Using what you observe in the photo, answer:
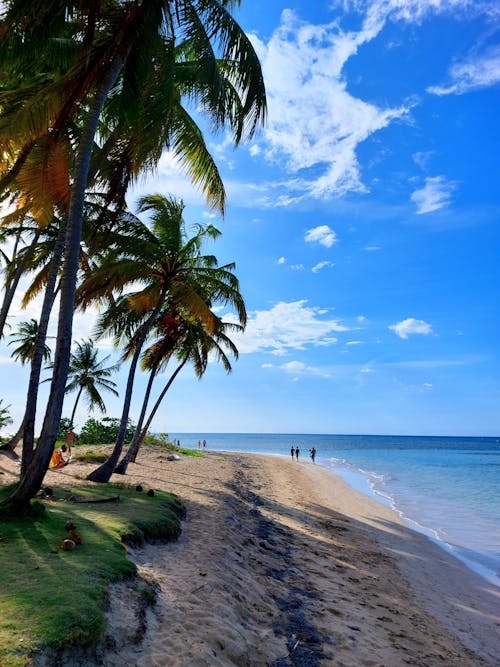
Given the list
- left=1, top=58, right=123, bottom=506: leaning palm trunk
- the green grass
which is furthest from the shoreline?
left=1, top=58, right=123, bottom=506: leaning palm trunk

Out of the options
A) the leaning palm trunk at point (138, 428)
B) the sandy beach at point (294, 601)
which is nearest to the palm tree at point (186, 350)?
the leaning palm trunk at point (138, 428)

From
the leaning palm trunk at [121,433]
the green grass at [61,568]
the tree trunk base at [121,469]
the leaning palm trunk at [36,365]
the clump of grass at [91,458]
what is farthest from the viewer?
the clump of grass at [91,458]

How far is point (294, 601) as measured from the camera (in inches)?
250

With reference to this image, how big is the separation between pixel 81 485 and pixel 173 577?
20.3 feet

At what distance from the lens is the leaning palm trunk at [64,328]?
6285 mm

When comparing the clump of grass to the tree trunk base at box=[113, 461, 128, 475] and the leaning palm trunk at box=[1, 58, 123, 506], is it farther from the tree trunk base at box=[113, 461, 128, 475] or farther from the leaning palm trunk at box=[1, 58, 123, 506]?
the leaning palm trunk at box=[1, 58, 123, 506]

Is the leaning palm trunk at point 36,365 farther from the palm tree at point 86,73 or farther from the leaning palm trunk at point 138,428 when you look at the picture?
the leaning palm trunk at point 138,428

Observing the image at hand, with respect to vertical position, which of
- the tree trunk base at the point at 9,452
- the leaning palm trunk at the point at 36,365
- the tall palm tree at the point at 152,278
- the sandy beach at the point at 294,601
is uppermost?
the tall palm tree at the point at 152,278

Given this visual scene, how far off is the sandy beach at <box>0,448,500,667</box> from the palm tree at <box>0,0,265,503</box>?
2.92 metres

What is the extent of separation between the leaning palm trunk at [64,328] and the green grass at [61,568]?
44cm

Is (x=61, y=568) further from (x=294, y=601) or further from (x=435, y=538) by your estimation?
(x=435, y=538)

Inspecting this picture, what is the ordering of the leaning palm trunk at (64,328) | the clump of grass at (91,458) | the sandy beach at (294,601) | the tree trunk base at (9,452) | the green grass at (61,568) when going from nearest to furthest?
the green grass at (61,568), the sandy beach at (294,601), the leaning palm trunk at (64,328), the tree trunk base at (9,452), the clump of grass at (91,458)

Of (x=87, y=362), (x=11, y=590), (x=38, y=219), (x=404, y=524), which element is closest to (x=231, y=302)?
(x=38, y=219)

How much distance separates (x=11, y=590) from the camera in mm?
3910
